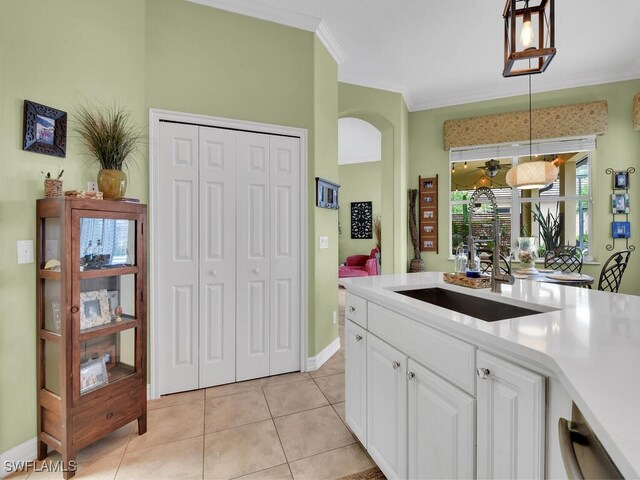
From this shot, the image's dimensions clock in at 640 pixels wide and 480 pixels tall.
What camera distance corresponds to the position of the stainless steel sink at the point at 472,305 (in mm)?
1437

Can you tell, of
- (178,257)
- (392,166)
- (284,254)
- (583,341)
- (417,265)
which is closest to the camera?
(583,341)

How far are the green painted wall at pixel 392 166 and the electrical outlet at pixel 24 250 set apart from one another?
3673 mm

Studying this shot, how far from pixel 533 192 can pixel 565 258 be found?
110cm

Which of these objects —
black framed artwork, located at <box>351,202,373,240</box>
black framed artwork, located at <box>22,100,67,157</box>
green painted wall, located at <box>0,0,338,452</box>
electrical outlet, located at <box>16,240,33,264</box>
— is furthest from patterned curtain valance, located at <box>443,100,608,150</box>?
electrical outlet, located at <box>16,240,33,264</box>

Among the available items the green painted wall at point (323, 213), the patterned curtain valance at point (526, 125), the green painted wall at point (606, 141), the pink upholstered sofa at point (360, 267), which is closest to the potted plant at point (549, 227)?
the green painted wall at point (606, 141)

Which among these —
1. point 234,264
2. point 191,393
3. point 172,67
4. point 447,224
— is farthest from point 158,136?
point 447,224

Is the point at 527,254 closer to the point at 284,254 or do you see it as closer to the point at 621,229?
the point at 621,229

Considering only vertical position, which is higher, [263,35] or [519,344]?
[263,35]

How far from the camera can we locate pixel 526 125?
4.44m

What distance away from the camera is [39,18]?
6.00 feet

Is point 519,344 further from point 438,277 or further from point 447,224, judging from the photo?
point 447,224

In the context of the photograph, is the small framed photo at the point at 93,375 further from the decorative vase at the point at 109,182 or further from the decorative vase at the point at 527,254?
the decorative vase at the point at 527,254

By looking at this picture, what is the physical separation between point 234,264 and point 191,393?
1037 millimetres

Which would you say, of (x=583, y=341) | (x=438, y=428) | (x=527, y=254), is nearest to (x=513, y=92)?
(x=527, y=254)
